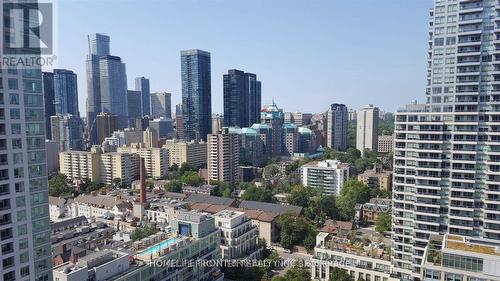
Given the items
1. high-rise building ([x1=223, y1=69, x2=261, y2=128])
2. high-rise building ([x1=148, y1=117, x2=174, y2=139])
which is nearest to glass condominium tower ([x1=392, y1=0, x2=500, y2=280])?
high-rise building ([x1=223, y1=69, x2=261, y2=128])

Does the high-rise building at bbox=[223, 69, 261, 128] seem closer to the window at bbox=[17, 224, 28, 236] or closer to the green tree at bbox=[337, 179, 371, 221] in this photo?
the green tree at bbox=[337, 179, 371, 221]

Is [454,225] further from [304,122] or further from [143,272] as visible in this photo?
[304,122]

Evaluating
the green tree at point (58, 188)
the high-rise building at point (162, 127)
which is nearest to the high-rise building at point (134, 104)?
the high-rise building at point (162, 127)

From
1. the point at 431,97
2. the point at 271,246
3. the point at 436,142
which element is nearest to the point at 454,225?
the point at 436,142

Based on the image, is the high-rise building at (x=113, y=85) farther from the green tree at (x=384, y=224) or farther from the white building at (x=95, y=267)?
the white building at (x=95, y=267)

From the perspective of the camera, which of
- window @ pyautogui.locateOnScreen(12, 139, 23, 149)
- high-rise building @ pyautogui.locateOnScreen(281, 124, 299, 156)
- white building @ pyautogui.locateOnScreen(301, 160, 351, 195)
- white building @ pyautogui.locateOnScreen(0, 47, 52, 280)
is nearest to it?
white building @ pyautogui.locateOnScreen(0, 47, 52, 280)

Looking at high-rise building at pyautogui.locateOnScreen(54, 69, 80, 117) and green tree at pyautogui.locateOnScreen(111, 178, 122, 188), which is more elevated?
high-rise building at pyautogui.locateOnScreen(54, 69, 80, 117)
